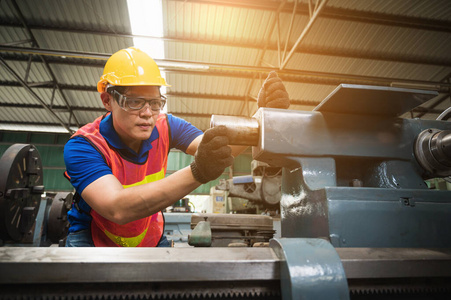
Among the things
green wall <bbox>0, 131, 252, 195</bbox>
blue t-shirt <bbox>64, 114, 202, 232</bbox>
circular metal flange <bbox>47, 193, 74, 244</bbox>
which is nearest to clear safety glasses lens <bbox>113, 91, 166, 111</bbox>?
blue t-shirt <bbox>64, 114, 202, 232</bbox>

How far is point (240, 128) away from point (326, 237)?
45cm

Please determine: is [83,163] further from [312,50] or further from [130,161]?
[312,50]

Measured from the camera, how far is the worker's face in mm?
1094

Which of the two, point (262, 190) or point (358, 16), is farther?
point (358, 16)

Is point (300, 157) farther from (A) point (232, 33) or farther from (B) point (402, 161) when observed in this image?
(A) point (232, 33)

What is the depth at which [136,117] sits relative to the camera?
1.09 metres

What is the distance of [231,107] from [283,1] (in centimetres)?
334

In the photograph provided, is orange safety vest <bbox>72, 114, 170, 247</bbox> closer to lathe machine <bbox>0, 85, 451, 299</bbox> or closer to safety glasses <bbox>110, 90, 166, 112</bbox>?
safety glasses <bbox>110, 90, 166, 112</bbox>

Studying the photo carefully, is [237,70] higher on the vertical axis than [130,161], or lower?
higher

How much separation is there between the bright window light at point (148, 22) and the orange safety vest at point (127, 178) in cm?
384

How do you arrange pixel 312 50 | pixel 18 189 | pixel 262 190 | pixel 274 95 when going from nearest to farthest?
1. pixel 274 95
2. pixel 18 189
3. pixel 262 190
4. pixel 312 50

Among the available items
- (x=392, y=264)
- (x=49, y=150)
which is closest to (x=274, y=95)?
(x=392, y=264)

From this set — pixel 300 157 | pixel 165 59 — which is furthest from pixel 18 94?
pixel 300 157

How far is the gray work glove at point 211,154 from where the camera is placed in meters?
0.85
